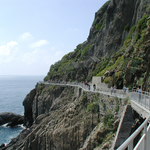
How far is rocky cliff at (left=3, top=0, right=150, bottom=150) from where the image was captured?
1652 cm

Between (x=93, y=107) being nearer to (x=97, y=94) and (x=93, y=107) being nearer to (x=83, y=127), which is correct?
(x=97, y=94)

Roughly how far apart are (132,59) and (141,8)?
14.6 m

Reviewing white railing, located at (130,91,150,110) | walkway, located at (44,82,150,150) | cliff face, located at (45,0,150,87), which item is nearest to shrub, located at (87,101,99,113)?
walkway, located at (44,82,150,150)

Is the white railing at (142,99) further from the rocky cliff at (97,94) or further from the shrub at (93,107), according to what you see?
the shrub at (93,107)

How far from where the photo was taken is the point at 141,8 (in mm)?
30422

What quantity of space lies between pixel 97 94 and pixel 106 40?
75.4 feet

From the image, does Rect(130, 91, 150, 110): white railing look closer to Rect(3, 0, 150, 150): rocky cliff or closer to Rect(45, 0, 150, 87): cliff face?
Rect(3, 0, 150, 150): rocky cliff

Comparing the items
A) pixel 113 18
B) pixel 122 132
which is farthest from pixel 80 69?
pixel 122 132

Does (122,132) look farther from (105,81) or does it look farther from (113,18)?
(113,18)

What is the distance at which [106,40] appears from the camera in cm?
3972

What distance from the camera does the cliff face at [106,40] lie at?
3389 centimetres

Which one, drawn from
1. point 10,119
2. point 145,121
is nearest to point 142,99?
point 145,121

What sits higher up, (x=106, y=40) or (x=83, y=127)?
(x=106, y=40)

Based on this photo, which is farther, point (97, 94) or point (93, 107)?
point (97, 94)
